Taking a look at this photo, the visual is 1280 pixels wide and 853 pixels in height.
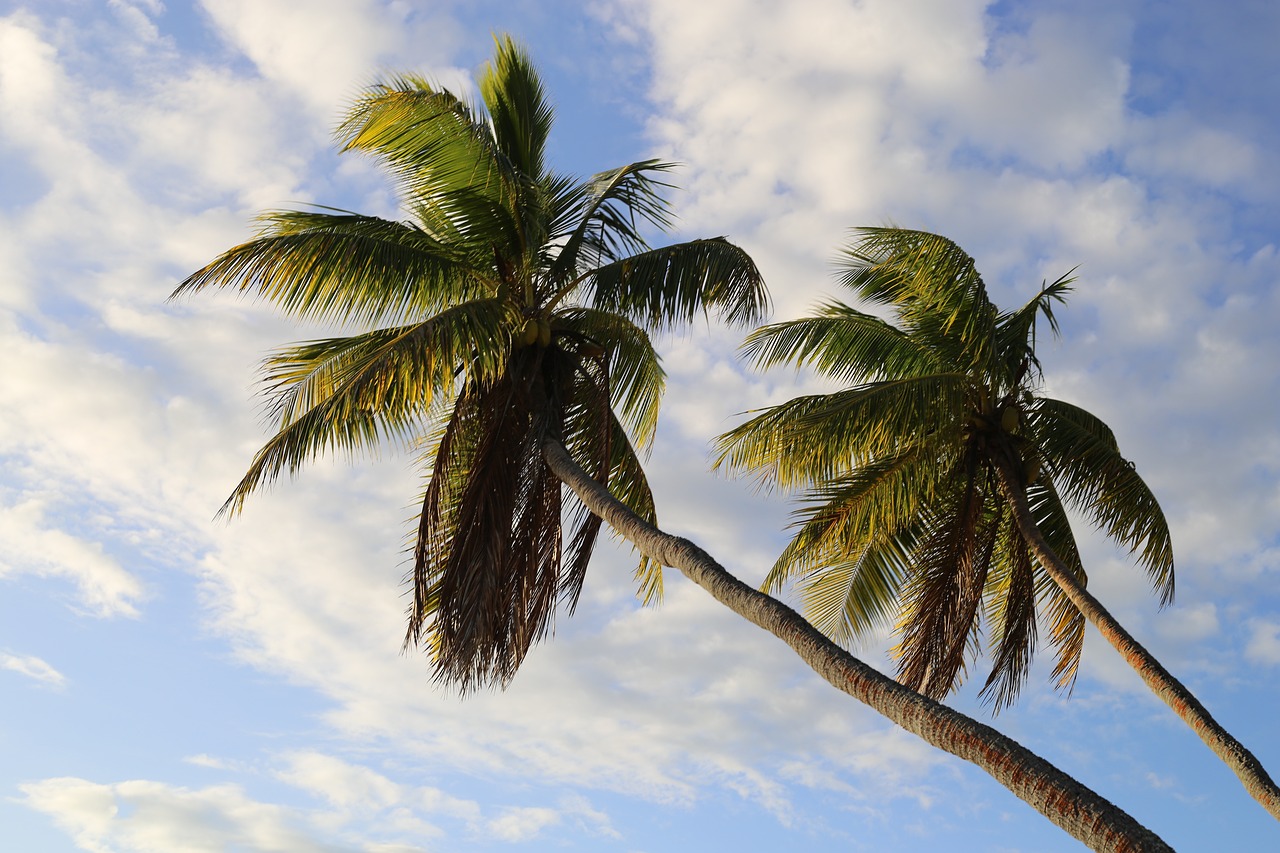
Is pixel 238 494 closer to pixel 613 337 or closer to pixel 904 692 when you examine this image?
pixel 613 337

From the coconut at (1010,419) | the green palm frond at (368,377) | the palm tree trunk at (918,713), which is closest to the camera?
the palm tree trunk at (918,713)

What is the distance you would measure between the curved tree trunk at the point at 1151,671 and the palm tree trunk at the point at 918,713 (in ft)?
16.0

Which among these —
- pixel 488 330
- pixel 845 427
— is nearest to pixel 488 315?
pixel 488 330

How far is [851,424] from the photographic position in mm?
12992

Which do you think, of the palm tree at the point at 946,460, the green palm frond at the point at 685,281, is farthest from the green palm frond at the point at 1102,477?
the green palm frond at the point at 685,281

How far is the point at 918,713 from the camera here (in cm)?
746

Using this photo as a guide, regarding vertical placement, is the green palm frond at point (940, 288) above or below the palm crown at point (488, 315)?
above

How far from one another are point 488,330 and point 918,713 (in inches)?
213

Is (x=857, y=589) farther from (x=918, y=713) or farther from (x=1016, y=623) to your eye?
(x=918, y=713)

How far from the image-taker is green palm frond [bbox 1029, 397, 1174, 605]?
46.8 feet

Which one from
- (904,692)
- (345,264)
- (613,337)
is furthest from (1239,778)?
(345,264)

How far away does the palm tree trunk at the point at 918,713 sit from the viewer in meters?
6.30

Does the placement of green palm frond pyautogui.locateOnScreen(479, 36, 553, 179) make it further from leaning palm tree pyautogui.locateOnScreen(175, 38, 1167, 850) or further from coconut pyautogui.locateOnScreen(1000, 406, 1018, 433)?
coconut pyautogui.locateOnScreen(1000, 406, 1018, 433)

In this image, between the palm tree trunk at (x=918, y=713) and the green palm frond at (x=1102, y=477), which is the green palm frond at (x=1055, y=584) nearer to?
the green palm frond at (x=1102, y=477)
